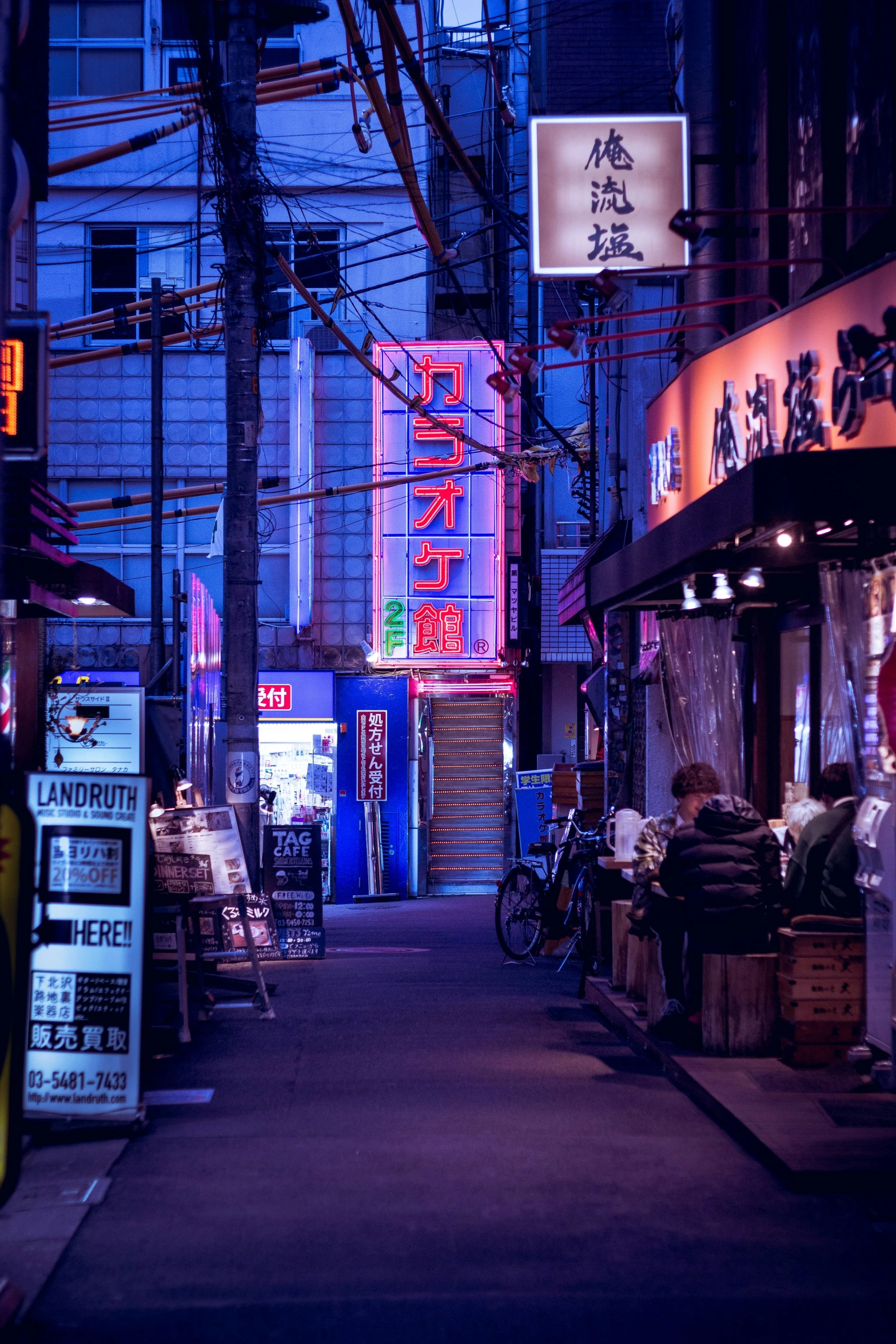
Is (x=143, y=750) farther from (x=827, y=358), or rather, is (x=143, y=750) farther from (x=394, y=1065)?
(x=827, y=358)

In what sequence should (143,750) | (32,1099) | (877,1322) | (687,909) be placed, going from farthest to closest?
(143,750)
(687,909)
(32,1099)
(877,1322)

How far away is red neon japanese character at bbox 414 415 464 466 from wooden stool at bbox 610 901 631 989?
1379 centimetres

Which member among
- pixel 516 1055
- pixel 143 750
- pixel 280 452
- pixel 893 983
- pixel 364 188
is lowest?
pixel 516 1055

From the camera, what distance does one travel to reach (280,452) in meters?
26.2

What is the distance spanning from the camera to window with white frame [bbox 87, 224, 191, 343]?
1033 inches

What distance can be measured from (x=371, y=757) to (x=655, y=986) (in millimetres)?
15537

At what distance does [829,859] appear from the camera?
920cm

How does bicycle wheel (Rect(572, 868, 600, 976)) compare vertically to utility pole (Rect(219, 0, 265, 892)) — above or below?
below

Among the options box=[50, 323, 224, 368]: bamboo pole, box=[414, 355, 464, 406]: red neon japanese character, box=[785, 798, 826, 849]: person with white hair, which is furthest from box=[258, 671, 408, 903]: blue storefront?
box=[785, 798, 826, 849]: person with white hair

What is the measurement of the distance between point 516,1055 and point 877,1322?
516cm

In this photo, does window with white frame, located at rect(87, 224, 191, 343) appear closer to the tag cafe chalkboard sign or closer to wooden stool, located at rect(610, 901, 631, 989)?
the tag cafe chalkboard sign

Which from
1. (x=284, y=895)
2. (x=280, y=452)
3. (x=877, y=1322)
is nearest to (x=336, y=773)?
(x=280, y=452)

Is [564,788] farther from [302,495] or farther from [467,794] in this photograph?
[467,794]

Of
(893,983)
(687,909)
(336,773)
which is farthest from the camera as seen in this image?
(336,773)
